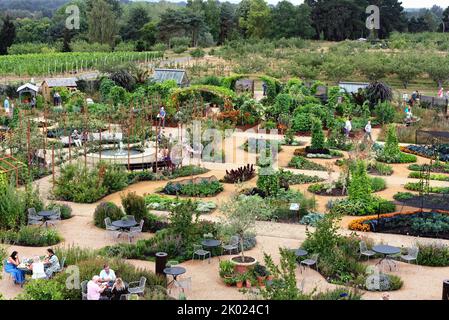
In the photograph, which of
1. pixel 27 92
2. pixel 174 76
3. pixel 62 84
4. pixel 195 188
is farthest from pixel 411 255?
pixel 62 84

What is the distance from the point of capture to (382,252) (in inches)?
598

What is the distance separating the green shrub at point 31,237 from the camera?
16594 millimetres

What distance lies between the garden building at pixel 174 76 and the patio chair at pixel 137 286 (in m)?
27.7

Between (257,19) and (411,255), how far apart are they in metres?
64.6

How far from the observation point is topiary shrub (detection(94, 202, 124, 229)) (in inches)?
713

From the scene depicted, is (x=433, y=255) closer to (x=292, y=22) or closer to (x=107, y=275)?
(x=107, y=275)

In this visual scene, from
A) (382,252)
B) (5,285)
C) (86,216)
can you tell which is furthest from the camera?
(86,216)

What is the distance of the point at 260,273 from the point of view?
1454 centimetres

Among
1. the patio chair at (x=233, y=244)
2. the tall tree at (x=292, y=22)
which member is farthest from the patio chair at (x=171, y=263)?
the tall tree at (x=292, y=22)

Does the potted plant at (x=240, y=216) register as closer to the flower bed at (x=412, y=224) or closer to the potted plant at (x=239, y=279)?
the potted plant at (x=239, y=279)

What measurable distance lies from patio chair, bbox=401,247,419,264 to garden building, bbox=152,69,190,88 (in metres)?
26.4

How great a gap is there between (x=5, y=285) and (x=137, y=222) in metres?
4.39

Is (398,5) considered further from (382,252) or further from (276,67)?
(382,252)
